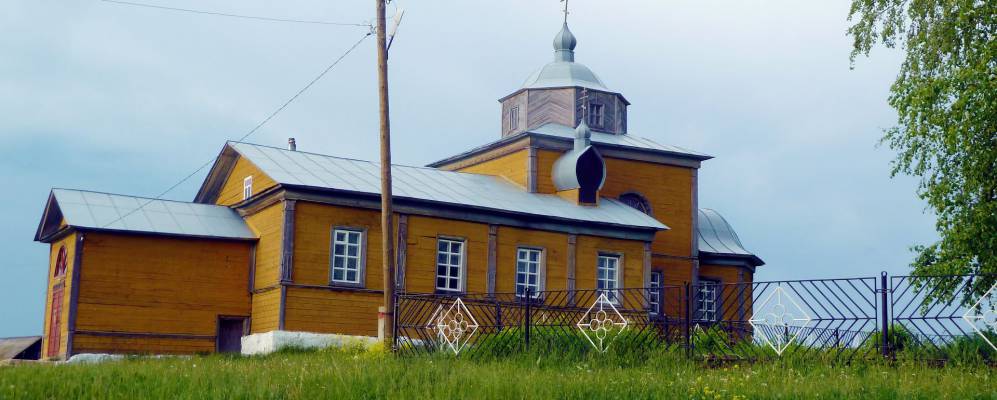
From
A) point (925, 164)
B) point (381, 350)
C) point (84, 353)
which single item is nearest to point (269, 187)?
point (84, 353)

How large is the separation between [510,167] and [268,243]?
8.86m

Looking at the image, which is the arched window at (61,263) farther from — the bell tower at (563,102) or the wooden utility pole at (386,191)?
the bell tower at (563,102)

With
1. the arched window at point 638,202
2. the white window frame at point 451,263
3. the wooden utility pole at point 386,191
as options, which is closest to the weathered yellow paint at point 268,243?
the white window frame at point 451,263

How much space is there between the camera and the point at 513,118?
3453cm

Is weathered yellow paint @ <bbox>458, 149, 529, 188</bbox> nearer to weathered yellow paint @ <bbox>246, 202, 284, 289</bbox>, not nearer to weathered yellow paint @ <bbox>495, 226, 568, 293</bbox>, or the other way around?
weathered yellow paint @ <bbox>495, 226, 568, 293</bbox>

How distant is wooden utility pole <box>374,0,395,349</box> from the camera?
19.0 m

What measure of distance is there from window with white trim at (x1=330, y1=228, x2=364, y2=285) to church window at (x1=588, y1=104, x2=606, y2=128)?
11.1m

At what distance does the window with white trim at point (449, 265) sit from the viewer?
25.9 m

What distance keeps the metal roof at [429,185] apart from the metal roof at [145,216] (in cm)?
164

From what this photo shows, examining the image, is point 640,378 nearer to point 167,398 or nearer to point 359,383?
point 359,383

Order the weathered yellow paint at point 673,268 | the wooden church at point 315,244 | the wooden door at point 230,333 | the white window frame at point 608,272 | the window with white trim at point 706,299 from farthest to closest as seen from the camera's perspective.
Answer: the weathered yellow paint at point 673,268, the white window frame at point 608,272, the wooden door at point 230,333, the wooden church at point 315,244, the window with white trim at point 706,299

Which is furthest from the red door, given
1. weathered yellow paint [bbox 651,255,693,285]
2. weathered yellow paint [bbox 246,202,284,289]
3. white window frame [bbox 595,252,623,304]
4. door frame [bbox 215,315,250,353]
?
weathered yellow paint [bbox 651,255,693,285]

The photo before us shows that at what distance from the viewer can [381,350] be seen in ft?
60.9

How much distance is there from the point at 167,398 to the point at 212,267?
14480mm
